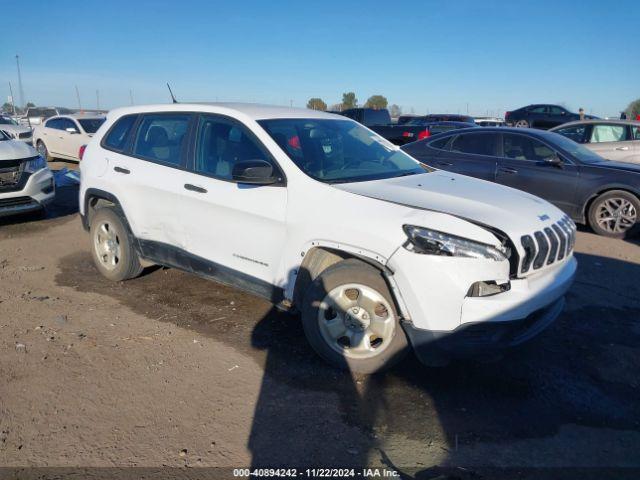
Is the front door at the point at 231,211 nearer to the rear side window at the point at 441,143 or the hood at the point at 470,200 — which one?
the hood at the point at 470,200

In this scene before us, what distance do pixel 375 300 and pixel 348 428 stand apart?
0.81 m

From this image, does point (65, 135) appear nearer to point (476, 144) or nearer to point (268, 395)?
point (476, 144)

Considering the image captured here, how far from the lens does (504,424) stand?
3.07 metres

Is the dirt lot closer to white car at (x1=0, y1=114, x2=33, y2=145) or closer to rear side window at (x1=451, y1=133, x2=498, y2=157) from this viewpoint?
rear side window at (x1=451, y1=133, x2=498, y2=157)

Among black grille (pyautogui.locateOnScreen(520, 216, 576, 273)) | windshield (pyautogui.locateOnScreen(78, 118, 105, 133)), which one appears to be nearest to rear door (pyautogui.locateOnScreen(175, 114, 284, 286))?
black grille (pyautogui.locateOnScreen(520, 216, 576, 273))

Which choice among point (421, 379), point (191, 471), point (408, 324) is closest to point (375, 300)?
point (408, 324)

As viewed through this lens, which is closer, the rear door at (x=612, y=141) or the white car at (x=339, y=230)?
the white car at (x=339, y=230)

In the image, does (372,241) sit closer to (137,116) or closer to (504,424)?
(504,424)

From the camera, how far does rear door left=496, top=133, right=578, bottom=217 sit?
25.2 ft

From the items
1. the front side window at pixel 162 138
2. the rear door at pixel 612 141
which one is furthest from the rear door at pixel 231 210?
the rear door at pixel 612 141

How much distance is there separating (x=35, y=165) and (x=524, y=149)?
7.57 m

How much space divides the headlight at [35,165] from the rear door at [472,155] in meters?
6.29

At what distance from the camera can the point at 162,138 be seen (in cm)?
477

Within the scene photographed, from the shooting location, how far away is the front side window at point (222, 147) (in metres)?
4.09
